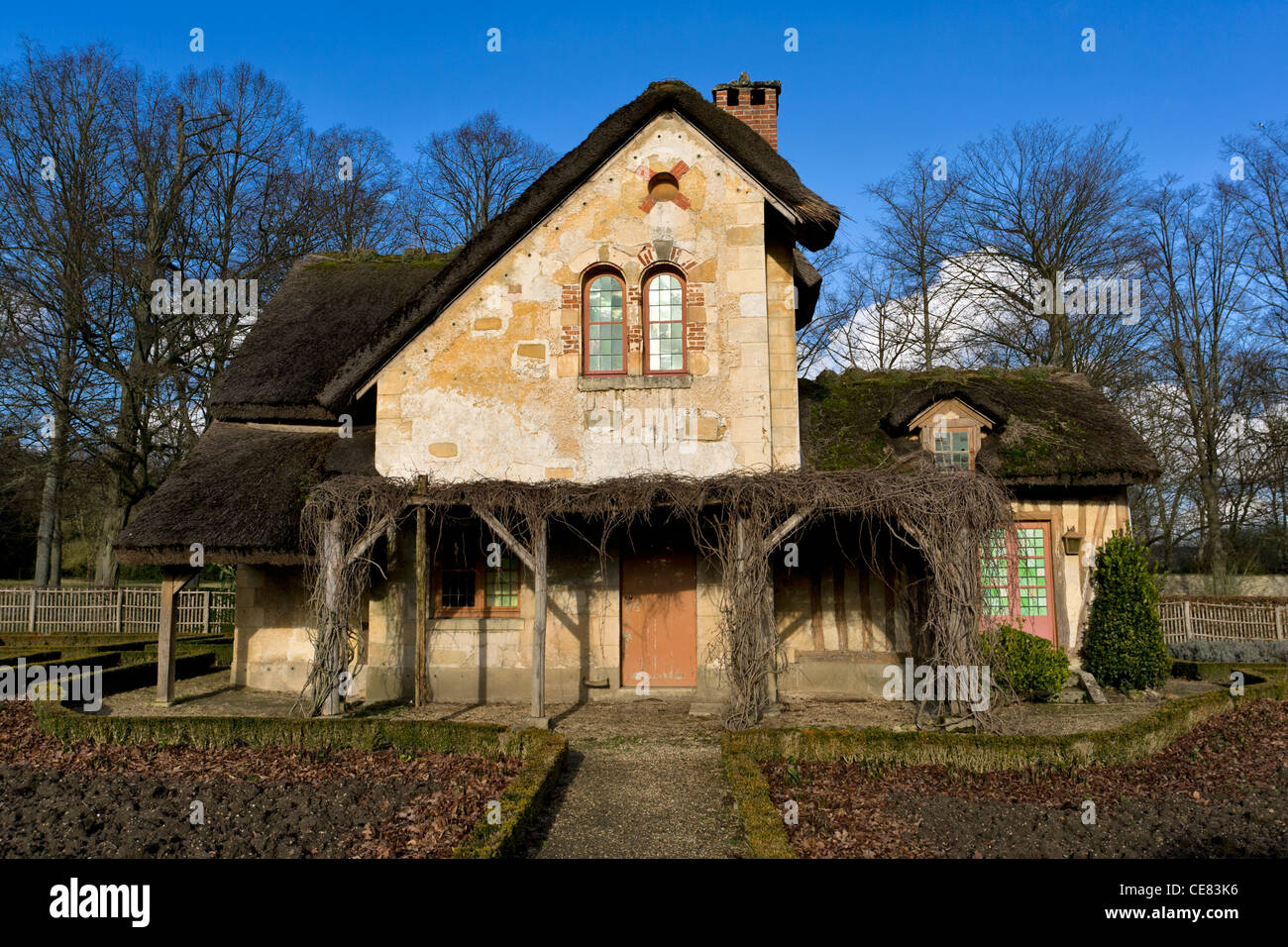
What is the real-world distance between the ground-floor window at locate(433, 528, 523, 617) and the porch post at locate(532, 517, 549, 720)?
222cm

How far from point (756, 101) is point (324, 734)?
37.9 ft

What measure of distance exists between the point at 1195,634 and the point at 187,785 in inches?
Answer: 798

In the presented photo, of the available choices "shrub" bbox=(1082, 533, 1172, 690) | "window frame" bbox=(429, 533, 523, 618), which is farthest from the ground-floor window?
"shrub" bbox=(1082, 533, 1172, 690)

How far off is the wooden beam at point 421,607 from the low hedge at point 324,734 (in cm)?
261

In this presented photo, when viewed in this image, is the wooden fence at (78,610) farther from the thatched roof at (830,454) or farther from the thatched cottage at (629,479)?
the thatched cottage at (629,479)

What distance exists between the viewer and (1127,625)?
13242 mm

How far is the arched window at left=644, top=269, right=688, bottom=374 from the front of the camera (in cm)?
1204

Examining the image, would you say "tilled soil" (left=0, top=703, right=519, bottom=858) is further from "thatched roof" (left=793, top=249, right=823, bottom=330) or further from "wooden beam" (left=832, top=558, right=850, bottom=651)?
"thatched roof" (left=793, top=249, right=823, bottom=330)

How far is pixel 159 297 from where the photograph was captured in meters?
24.9

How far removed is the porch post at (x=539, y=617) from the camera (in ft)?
34.6

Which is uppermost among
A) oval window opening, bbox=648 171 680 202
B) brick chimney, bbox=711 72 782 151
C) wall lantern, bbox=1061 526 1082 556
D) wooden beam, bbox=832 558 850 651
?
brick chimney, bbox=711 72 782 151

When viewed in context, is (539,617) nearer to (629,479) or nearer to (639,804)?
(629,479)

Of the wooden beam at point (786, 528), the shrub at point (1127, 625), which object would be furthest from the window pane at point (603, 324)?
the shrub at point (1127, 625)
